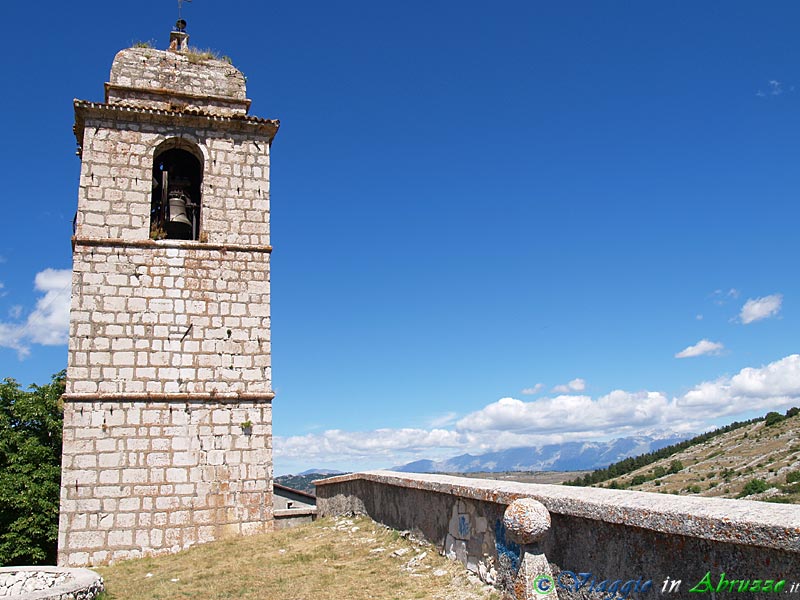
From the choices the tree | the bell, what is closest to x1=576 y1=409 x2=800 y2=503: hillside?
the bell

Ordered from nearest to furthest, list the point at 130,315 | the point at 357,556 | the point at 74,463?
the point at 357,556 → the point at 74,463 → the point at 130,315

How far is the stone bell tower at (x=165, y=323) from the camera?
11.8m

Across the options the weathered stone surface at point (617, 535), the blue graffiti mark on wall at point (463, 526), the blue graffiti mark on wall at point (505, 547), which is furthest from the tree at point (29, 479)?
the blue graffiti mark on wall at point (505, 547)

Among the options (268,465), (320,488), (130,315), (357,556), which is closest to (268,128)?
(130,315)

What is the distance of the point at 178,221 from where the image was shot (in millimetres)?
13453

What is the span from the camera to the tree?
1268 centimetres

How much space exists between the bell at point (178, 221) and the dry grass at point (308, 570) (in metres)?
6.13

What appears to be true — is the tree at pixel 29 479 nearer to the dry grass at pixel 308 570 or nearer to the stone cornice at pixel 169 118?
the dry grass at pixel 308 570

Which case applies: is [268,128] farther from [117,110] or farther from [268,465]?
[268,465]

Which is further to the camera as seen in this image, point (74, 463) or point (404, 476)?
point (74, 463)

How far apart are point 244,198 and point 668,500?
36.2 feet

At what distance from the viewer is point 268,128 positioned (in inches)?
553

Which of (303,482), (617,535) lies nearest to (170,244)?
(617,535)

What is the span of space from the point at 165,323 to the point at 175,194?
9.47 ft
